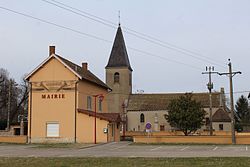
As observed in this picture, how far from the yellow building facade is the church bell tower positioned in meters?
40.8

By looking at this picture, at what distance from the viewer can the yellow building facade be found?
4628 centimetres

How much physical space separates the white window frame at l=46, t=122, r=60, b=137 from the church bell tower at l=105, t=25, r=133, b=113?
1686 inches

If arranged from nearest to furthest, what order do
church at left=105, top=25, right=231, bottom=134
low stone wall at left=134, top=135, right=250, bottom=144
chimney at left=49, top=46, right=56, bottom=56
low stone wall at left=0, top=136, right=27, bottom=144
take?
low stone wall at left=134, top=135, right=250, bottom=144 < low stone wall at left=0, top=136, right=27, bottom=144 < chimney at left=49, top=46, right=56, bottom=56 < church at left=105, top=25, right=231, bottom=134

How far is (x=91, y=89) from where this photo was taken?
5138 centimetres

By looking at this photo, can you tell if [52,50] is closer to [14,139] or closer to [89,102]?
[89,102]

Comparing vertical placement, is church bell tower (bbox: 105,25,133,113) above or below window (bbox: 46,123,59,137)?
above

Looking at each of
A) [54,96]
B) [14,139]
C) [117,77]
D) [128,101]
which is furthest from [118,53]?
[14,139]

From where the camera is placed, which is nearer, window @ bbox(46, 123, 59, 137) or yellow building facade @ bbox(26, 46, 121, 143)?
yellow building facade @ bbox(26, 46, 121, 143)

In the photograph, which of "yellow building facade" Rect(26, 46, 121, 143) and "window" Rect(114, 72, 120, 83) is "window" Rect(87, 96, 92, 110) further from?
"window" Rect(114, 72, 120, 83)

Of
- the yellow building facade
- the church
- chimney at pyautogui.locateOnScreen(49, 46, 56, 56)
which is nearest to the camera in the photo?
the yellow building facade

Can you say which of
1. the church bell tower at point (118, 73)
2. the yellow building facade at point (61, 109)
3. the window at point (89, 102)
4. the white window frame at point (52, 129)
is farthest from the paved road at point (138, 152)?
the church bell tower at point (118, 73)

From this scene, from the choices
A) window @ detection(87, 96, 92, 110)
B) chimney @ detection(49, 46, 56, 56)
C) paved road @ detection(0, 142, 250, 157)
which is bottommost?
paved road @ detection(0, 142, 250, 157)

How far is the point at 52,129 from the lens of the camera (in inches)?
1854

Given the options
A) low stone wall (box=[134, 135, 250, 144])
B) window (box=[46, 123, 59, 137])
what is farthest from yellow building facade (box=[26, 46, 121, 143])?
low stone wall (box=[134, 135, 250, 144])
